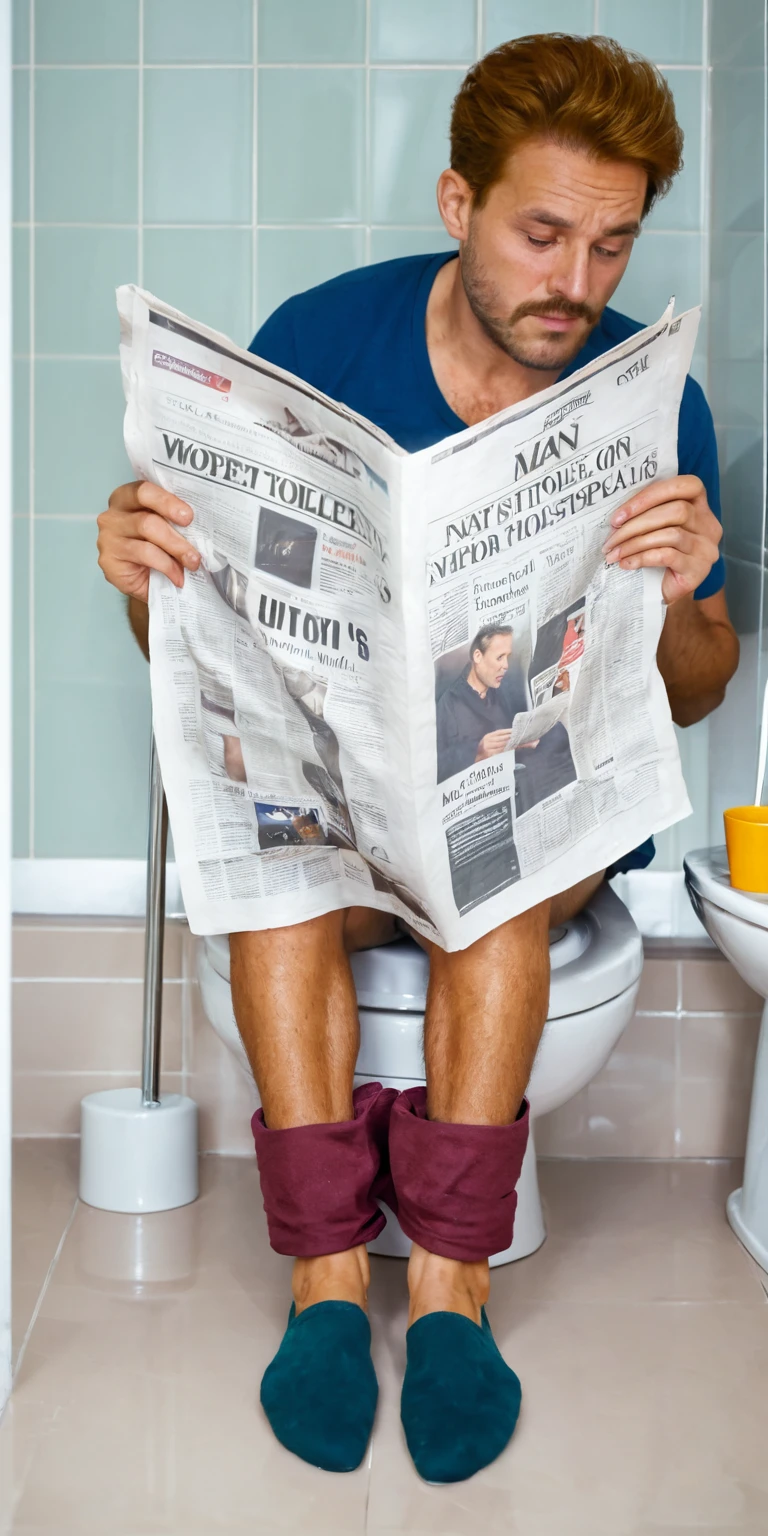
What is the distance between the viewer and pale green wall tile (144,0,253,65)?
4.56 feet

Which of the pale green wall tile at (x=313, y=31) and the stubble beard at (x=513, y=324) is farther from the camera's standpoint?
the pale green wall tile at (x=313, y=31)

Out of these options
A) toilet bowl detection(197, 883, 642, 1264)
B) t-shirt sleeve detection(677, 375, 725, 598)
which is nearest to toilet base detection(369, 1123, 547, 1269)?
toilet bowl detection(197, 883, 642, 1264)

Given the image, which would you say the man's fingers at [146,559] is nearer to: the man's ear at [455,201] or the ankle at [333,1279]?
the man's ear at [455,201]

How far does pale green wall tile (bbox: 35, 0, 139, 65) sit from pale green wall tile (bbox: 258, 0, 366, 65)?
6 cm

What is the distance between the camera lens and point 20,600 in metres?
1.48

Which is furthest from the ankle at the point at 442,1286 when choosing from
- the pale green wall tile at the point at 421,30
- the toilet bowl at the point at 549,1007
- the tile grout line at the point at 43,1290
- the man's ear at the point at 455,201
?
the pale green wall tile at the point at 421,30

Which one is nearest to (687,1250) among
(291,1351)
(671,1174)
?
(671,1174)

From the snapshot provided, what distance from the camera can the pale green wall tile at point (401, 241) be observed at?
142 cm

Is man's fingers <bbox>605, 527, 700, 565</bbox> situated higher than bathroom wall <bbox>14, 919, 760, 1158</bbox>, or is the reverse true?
man's fingers <bbox>605, 527, 700, 565</bbox>

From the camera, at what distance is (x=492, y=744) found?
94cm

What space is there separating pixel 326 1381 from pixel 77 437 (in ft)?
3.11

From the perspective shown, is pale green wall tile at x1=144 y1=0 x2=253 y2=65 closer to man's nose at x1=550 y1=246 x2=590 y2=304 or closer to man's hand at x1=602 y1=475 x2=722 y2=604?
man's nose at x1=550 y1=246 x2=590 y2=304

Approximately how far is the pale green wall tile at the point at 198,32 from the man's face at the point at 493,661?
2.67ft

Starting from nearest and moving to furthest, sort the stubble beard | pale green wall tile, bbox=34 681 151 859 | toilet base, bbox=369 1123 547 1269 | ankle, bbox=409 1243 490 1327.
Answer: ankle, bbox=409 1243 490 1327
the stubble beard
toilet base, bbox=369 1123 547 1269
pale green wall tile, bbox=34 681 151 859
